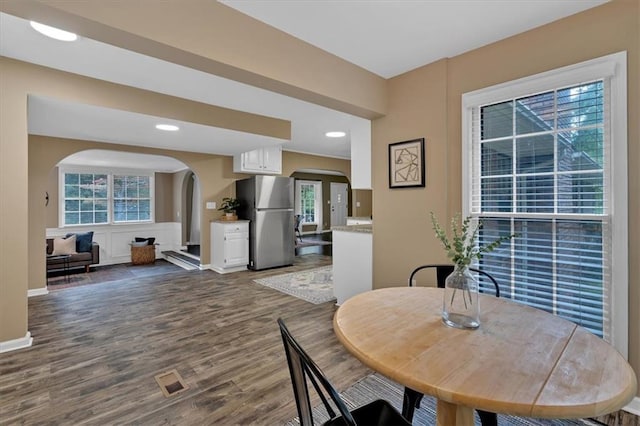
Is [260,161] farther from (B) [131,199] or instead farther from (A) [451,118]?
(A) [451,118]

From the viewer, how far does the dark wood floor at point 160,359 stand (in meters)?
1.80

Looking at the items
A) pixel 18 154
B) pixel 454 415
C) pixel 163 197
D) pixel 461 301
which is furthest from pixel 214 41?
pixel 163 197

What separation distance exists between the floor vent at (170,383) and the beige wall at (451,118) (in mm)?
1897

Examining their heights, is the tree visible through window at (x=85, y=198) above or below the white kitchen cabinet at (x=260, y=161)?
below

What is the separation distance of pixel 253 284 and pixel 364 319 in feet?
12.0

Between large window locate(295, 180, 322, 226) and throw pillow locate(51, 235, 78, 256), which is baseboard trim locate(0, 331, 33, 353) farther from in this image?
large window locate(295, 180, 322, 226)

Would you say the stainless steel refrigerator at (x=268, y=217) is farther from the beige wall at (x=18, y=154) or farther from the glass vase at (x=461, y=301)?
the glass vase at (x=461, y=301)

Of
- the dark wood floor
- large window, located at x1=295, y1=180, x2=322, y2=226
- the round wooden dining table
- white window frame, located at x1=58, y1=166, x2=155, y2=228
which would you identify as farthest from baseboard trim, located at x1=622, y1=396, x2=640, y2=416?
large window, located at x1=295, y1=180, x2=322, y2=226

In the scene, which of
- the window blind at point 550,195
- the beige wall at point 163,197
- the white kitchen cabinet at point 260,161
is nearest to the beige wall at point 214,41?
the window blind at point 550,195

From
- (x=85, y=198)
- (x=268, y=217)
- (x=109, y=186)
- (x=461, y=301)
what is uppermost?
(x=109, y=186)

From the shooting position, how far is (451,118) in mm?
2488

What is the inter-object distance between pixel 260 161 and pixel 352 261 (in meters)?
3.39

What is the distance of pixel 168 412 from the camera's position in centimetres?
178

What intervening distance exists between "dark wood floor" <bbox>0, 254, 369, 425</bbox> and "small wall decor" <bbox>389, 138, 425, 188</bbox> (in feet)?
5.25
